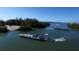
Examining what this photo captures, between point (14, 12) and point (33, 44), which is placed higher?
point (14, 12)

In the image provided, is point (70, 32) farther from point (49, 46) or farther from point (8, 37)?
point (8, 37)

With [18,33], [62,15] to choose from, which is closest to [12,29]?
[18,33]

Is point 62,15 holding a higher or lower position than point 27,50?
higher
